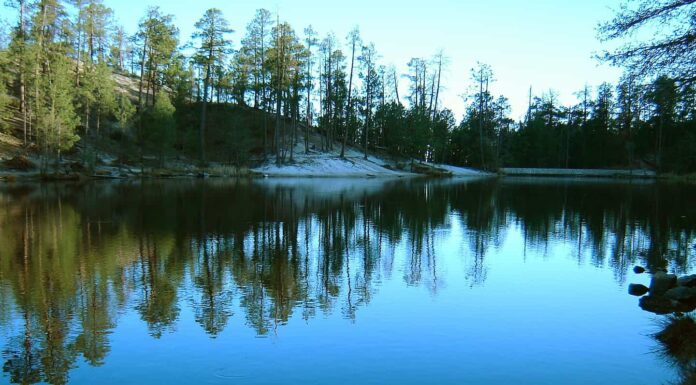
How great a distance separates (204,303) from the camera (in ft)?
29.1

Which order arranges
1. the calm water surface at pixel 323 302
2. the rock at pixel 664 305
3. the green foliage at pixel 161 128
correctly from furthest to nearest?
1. the green foliage at pixel 161 128
2. the rock at pixel 664 305
3. the calm water surface at pixel 323 302

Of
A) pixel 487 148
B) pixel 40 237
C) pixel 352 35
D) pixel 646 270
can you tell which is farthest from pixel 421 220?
pixel 487 148

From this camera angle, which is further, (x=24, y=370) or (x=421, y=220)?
(x=421, y=220)

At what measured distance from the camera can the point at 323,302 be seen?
9281mm

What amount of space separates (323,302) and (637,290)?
623 cm

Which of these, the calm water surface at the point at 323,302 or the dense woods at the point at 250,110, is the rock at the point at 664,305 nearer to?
the calm water surface at the point at 323,302

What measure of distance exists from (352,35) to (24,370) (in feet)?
200

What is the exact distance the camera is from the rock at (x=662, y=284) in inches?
396

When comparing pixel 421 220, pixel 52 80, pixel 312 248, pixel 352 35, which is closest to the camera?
pixel 312 248

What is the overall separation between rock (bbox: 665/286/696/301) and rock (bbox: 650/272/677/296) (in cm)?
25

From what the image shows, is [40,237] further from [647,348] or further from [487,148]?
[487,148]

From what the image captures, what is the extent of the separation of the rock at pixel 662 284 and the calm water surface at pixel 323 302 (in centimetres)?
55

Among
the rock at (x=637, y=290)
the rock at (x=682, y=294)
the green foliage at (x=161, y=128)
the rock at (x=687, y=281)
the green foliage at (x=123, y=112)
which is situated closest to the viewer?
the rock at (x=682, y=294)

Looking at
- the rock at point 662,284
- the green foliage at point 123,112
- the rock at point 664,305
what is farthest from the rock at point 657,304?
the green foliage at point 123,112
